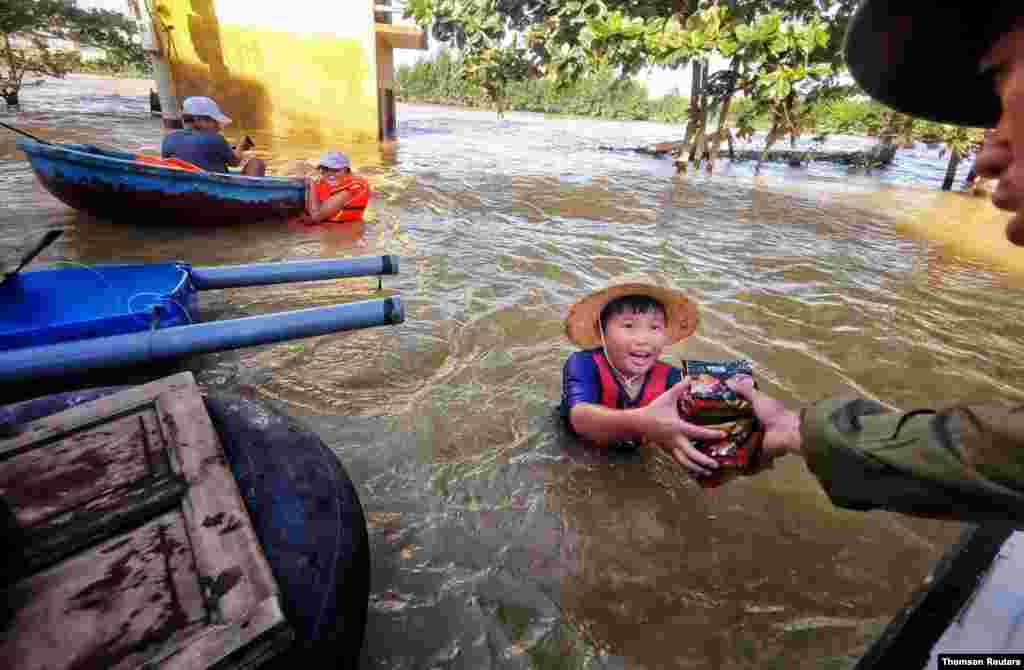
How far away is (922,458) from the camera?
88 centimetres

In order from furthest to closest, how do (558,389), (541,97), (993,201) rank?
(541,97) < (558,389) < (993,201)

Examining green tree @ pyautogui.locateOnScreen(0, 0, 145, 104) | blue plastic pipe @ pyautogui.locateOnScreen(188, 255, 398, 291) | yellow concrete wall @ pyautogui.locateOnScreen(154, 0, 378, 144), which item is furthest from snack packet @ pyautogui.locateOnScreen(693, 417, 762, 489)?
green tree @ pyautogui.locateOnScreen(0, 0, 145, 104)

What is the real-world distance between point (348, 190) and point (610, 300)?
512cm

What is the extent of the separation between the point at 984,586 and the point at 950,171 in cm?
1900

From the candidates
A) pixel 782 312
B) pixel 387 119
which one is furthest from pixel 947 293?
pixel 387 119

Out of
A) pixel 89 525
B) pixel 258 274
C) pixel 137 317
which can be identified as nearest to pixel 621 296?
pixel 89 525

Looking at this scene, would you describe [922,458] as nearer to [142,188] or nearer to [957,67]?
[957,67]

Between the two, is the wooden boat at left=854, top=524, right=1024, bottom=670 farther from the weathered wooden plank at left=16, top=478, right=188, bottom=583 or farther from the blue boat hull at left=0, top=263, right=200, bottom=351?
the blue boat hull at left=0, top=263, right=200, bottom=351

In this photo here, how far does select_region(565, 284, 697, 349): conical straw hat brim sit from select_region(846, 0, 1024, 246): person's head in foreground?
1039 millimetres

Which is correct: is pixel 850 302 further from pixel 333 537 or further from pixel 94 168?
pixel 94 168

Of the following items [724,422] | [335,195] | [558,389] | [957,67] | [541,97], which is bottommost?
[558,389]

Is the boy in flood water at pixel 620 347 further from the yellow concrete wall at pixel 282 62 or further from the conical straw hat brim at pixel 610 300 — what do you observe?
the yellow concrete wall at pixel 282 62

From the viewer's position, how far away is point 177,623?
1008 mm

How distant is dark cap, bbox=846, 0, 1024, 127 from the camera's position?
998 millimetres
